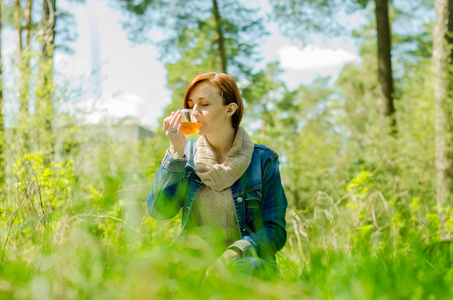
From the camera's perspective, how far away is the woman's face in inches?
89.7

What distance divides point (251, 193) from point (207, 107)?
55 centimetres

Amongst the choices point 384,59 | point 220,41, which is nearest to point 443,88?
point 384,59

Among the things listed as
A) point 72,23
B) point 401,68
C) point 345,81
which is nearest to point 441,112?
point 72,23

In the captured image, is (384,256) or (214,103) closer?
(384,256)

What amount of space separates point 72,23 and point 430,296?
1333 centimetres

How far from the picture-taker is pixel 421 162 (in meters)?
7.36

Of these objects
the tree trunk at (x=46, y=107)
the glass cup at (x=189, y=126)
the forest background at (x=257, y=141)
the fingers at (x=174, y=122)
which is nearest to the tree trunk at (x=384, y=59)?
the forest background at (x=257, y=141)

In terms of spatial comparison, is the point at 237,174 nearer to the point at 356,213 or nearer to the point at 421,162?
the point at 356,213

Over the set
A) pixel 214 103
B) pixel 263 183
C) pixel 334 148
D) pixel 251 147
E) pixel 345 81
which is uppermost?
pixel 345 81

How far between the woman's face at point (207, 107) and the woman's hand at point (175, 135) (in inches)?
8.4

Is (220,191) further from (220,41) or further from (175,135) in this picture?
(220,41)

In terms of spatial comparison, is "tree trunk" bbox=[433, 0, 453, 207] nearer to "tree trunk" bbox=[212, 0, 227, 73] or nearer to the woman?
the woman

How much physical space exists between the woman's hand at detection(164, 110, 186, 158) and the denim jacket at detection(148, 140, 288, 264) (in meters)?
0.04

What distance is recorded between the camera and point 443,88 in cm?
614
